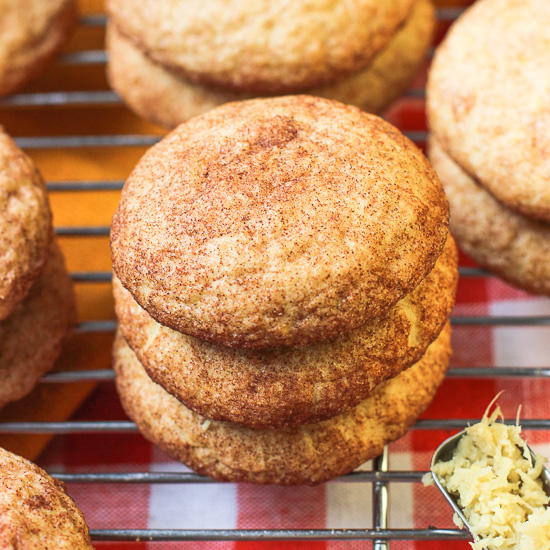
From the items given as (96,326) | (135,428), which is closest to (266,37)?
(96,326)

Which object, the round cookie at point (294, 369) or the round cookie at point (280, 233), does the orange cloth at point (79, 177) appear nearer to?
the round cookie at point (294, 369)

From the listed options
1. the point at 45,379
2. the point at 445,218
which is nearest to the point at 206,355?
the point at 445,218

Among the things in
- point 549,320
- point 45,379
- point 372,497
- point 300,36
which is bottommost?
point 372,497

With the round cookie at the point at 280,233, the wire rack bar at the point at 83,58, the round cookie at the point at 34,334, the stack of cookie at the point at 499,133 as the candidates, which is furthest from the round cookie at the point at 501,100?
the wire rack bar at the point at 83,58

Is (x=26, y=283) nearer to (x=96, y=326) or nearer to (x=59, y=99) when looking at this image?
(x=96, y=326)

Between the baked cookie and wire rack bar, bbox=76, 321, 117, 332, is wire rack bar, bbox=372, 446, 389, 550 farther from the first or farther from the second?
the baked cookie

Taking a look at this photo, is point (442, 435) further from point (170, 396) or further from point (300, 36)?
point (300, 36)
